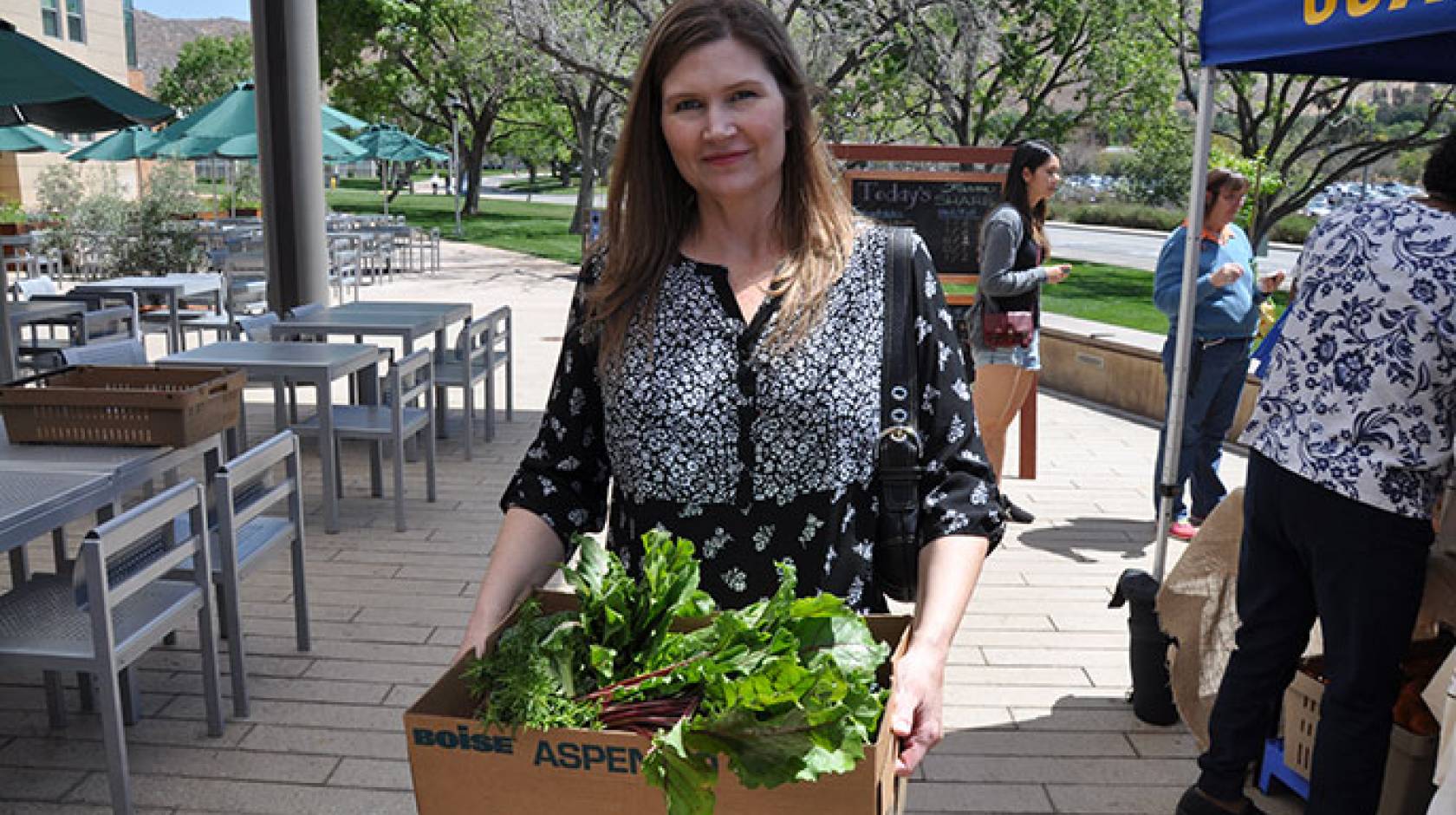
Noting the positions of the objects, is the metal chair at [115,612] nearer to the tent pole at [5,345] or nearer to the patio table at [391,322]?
the patio table at [391,322]

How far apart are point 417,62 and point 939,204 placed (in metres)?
30.2

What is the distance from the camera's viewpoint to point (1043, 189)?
5957mm

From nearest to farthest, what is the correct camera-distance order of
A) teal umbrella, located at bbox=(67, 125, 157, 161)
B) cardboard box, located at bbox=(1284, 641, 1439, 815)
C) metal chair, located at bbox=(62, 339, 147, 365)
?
1. cardboard box, located at bbox=(1284, 641, 1439, 815)
2. metal chair, located at bbox=(62, 339, 147, 365)
3. teal umbrella, located at bbox=(67, 125, 157, 161)

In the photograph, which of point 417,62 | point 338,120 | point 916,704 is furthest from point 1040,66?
point 417,62

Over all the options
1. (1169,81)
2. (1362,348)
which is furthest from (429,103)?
(1362,348)

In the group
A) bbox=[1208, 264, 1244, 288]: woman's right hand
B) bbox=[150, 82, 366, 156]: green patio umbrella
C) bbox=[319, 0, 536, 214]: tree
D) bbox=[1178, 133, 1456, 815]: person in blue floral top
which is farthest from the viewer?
bbox=[319, 0, 536, 214]: tree

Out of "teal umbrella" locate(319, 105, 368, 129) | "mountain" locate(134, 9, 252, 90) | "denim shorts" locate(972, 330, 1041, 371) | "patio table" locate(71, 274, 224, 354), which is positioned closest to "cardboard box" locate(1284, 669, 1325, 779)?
"denim shorts" locate(972, 330, 1041, 371)

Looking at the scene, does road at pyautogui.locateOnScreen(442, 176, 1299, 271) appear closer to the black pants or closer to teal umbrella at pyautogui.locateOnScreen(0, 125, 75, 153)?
teal umbrella at pyautogui.locateOnScreen(0, 125, 75, 153)

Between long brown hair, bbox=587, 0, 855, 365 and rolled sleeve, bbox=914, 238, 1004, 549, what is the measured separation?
0.52ft

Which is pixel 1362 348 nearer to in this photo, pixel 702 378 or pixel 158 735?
pixel 702 378

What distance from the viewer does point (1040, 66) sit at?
18.4 metres

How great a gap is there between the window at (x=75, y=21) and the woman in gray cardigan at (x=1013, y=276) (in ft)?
124

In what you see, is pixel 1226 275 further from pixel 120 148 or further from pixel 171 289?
pixel 120 148

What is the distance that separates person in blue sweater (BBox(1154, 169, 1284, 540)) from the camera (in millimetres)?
5680
